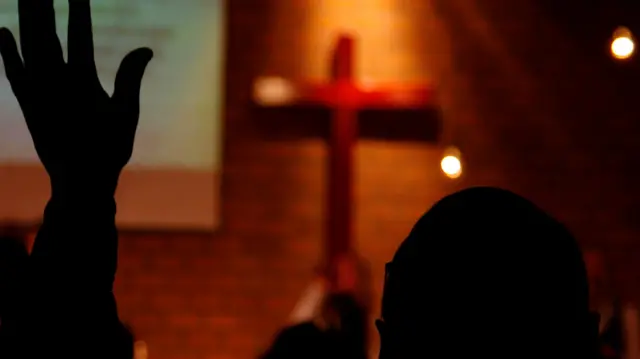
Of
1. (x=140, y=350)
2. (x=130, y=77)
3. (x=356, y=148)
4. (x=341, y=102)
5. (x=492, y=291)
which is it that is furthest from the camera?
(x=356, y=148)

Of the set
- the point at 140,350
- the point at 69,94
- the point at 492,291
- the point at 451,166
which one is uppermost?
the point at 69,94

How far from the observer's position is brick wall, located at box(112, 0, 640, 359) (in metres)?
4.70

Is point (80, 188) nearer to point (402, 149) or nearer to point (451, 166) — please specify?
point (451, 166)

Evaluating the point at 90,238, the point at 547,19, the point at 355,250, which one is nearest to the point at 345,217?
the point at 355,250

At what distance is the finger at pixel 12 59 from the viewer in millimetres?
877

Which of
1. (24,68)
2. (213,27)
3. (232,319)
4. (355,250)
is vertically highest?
(213,27)

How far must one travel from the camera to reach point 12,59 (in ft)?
2.89

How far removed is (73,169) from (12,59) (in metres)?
0.10

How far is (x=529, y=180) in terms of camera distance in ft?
15.8

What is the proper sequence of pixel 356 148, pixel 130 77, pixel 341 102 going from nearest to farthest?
pixel 130 77, pixel 341 102, pixel 356 148

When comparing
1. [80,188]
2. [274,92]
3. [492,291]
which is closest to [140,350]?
[274,92]

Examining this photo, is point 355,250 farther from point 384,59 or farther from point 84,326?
point 84,326

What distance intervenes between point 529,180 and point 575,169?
21 cm

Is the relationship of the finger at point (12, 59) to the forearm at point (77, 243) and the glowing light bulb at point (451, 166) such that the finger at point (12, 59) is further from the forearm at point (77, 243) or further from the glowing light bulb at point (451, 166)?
the glowing light bulb at point (451, 166)
